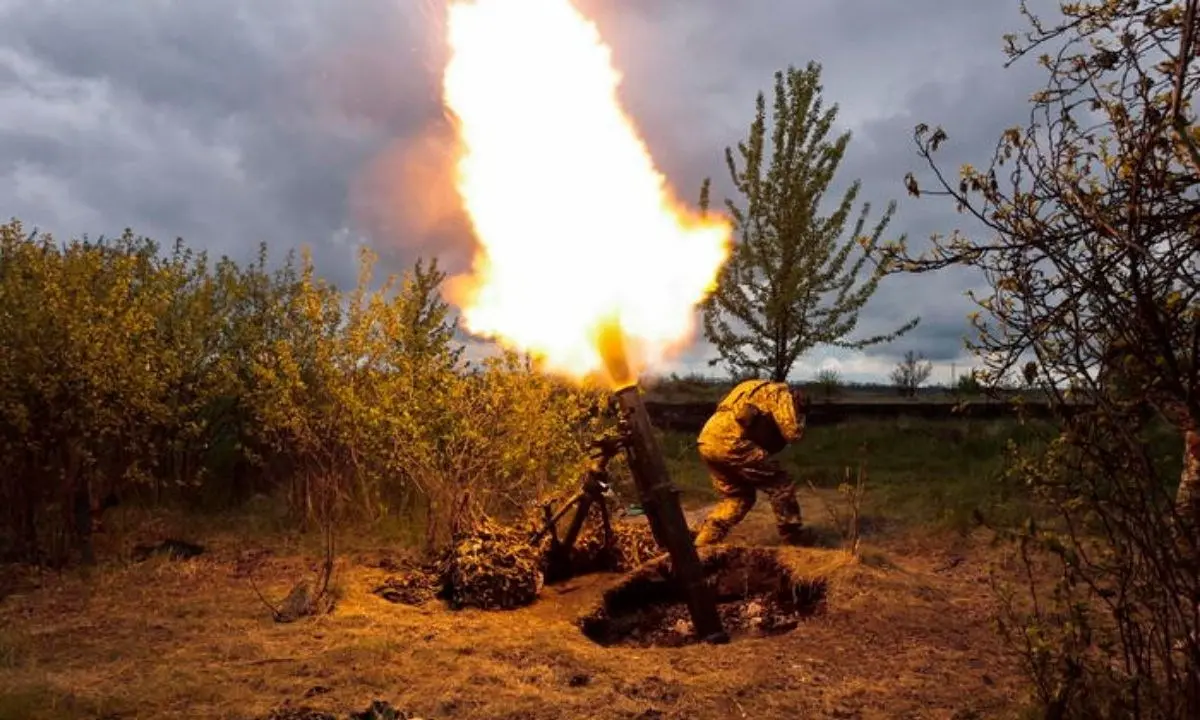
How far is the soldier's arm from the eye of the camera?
9279mm

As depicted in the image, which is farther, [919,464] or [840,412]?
[840,412]

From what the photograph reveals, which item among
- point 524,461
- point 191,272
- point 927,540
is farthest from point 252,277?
point 927,540

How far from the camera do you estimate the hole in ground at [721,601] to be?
7407 mm

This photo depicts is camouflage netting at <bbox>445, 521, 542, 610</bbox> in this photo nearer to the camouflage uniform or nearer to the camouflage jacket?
the camouflage uniform

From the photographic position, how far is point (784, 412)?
30.7 feet

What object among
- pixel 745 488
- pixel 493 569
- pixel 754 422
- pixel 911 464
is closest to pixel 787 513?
pixel 745 488

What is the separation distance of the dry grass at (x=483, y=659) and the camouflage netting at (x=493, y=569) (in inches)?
10.0

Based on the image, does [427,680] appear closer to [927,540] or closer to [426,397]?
[426,397]

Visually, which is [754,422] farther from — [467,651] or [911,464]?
[911,464]

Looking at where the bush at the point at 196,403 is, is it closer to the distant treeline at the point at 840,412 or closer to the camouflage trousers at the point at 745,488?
the camouflage trousers at the point at 745,488

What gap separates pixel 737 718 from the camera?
16.4ft

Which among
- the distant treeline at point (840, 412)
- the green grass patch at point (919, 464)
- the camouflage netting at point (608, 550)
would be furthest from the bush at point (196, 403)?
the distant treeline at point (840, 412)

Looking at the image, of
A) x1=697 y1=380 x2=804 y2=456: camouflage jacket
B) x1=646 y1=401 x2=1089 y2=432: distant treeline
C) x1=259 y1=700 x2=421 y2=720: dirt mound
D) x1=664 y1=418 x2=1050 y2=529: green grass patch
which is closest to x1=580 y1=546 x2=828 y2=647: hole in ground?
x1=697 y1=380 x2=804 y2=456: camouflage jacket

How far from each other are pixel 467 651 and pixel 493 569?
1555 mm
